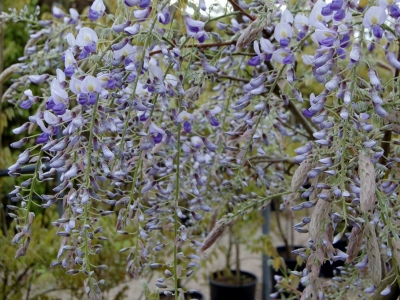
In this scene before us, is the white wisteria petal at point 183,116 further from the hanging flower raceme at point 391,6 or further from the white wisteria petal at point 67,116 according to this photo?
the hanging flower raceme at point 391,6

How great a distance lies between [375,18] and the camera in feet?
2.43

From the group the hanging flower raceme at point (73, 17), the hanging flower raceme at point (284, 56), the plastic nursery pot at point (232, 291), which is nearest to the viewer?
the hanging flower raceme at point (284, 56)

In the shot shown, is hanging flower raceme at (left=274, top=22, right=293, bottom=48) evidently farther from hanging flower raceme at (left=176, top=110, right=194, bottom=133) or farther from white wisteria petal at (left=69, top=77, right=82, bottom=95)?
white wisteria petal at (left=69, top=77, right=82, bottom=95)

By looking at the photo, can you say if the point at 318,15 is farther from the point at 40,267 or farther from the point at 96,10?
the point at 40,267

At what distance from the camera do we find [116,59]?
0.86m

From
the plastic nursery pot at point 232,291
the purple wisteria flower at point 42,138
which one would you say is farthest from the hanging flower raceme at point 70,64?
the plastic nursery pot at point 232,291

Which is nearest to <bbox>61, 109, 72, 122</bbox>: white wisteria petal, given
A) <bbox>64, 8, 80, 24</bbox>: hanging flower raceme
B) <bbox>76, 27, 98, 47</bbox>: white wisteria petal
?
<bbox>76, 27, 98, 47</bbox>: white wisteria petal

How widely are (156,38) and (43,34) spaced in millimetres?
1026

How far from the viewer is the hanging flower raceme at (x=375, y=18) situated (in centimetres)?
73

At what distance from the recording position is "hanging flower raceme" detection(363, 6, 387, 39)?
732mm

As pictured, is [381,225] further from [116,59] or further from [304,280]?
[116,59]

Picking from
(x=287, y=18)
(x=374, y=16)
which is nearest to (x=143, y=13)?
(x=287, y=18)

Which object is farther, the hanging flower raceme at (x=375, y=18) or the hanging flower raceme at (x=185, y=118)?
the hanging flower raceme at (x=185, y=118)

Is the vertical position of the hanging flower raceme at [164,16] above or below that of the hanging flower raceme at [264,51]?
above
